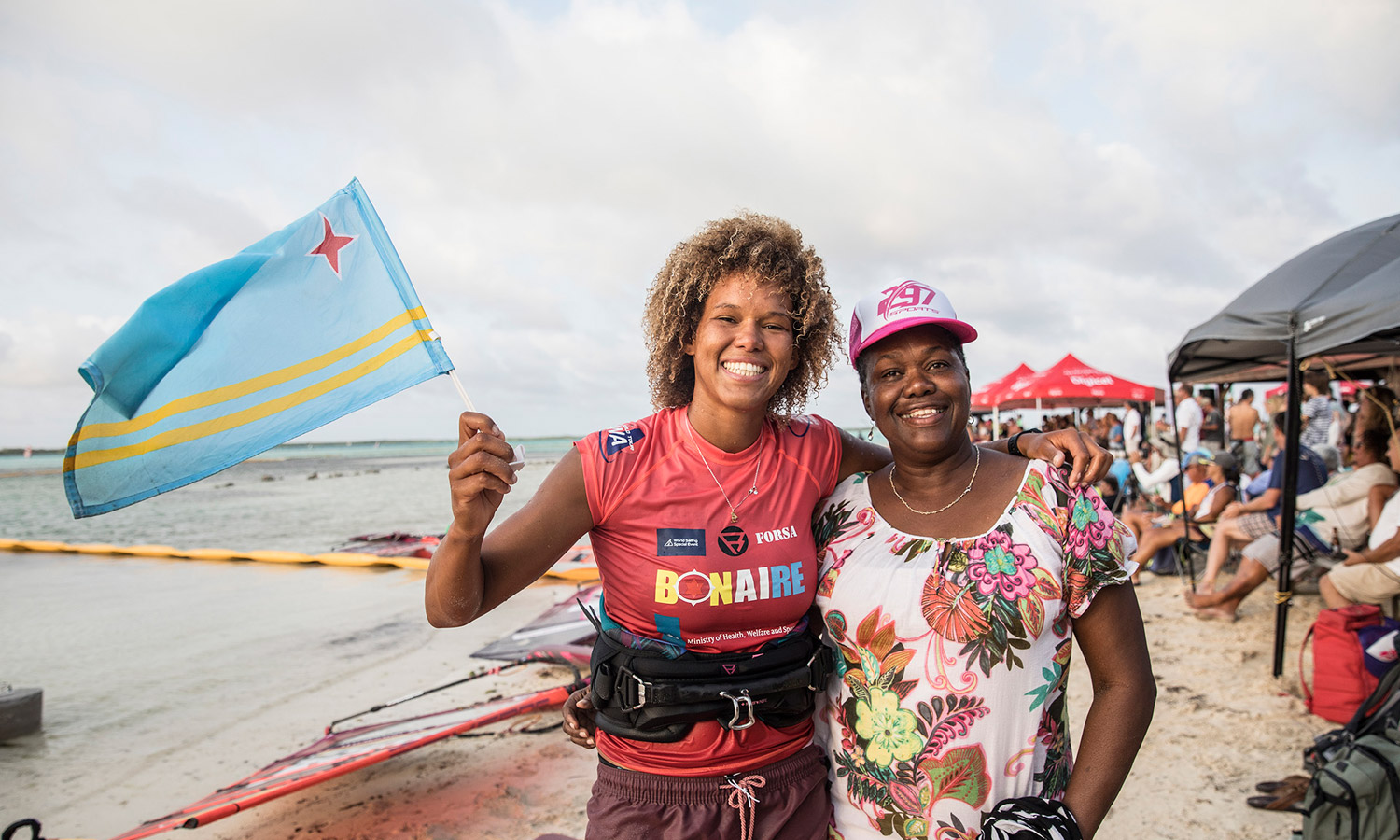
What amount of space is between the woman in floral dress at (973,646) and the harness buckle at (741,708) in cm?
26

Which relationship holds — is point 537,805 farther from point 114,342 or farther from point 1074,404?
point 1074,404

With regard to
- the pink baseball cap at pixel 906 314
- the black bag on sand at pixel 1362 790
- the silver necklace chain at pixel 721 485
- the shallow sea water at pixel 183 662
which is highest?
the pink baseball cap at pixel 906 314

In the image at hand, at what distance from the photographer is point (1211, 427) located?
41.9ft

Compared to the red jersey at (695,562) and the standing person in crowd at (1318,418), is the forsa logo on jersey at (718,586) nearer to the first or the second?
the red jersey at (695,562)

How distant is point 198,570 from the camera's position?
38.7ft

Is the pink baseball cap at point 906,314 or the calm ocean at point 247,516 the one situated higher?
the pink baseball cap at point 906,314

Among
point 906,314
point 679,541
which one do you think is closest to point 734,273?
point 906,314

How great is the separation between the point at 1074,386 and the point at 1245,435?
272 centimetres

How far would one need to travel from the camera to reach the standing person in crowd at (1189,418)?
39.7 ft

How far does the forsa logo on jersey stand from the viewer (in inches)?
70.8

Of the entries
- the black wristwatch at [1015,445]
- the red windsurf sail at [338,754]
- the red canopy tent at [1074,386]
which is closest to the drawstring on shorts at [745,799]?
the black wristwatch at [1015,445]

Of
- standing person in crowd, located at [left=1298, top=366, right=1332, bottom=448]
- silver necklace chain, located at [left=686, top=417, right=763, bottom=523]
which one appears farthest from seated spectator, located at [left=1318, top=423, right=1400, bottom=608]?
standing person in crowd, located at [left=1298, top=366, right=1332, bottom=448]

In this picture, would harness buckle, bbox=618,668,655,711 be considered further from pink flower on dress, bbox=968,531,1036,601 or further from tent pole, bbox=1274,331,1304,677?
tent pole, bbox=1274,331,1304,677

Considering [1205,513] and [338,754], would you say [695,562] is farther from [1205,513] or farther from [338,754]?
[1205,513]
